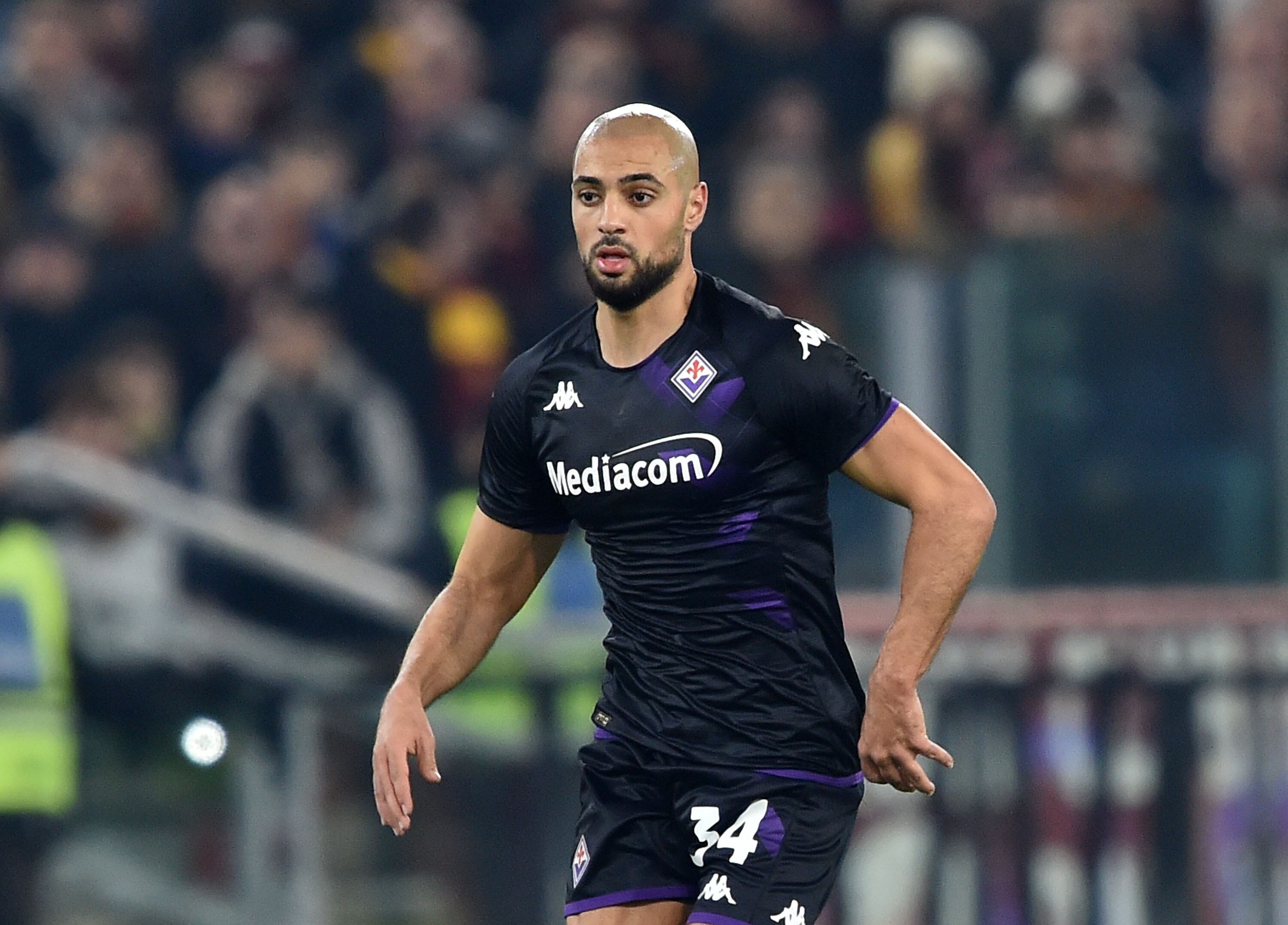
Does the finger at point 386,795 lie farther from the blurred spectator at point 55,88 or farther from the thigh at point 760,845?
the blurred spectator at point 55,88

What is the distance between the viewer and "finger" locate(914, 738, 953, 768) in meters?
3.63

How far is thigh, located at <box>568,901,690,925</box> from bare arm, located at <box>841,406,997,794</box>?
0.47 m

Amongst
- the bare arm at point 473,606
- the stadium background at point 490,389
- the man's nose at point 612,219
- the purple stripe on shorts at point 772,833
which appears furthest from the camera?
the stadium background at point 490,389

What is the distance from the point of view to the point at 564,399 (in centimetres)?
397

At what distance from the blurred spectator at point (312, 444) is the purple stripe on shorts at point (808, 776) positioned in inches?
159

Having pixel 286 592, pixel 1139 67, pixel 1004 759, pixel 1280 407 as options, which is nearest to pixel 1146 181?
pixel 1139 67

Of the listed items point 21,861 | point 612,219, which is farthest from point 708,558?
point 21,861

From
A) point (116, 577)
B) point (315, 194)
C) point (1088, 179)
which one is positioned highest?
point (315, 194)

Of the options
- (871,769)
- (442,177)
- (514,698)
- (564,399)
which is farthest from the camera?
(442,177)

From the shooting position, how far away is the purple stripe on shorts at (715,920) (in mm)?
3762

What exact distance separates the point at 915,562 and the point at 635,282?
28.0 inches

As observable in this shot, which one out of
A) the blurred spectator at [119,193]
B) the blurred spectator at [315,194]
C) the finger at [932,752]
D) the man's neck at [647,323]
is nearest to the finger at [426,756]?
the man's neck at [647,323]

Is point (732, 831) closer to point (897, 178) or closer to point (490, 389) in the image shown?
point (490, 389)

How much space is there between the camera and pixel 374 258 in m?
8.27
